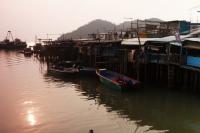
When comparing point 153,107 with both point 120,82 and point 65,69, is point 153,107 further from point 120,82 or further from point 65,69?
point 65,69

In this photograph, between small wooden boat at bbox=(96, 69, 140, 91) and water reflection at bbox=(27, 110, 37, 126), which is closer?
water reflection at bbox=(27, 110, 37, 126)

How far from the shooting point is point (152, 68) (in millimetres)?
35562

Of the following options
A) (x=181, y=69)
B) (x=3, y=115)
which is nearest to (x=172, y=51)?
(x=181, y=69)

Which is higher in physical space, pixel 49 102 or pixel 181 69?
pixel 181 69

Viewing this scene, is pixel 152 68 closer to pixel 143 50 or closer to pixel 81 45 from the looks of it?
pixel 143 50

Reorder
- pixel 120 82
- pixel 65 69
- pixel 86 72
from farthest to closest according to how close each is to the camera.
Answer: pixel 65 69 < pixel 86 72 < pixel 120 82

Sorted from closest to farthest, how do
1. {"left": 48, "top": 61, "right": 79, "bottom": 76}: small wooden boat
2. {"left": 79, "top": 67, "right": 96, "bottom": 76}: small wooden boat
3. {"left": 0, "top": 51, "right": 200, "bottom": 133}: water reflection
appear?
{"left": 0, "top": 51, "right": 200, "bottom": 133}: water reflection
{"left": 48, "top": 61, "right": 79, "bottom": 76}: small wooden boat
{"left": 79, "top": 67, "right": 96, "bottom": 76}: small wooden boat

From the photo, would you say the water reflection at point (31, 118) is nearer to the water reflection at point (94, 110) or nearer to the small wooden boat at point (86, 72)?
the water reflection at point (94, 110)

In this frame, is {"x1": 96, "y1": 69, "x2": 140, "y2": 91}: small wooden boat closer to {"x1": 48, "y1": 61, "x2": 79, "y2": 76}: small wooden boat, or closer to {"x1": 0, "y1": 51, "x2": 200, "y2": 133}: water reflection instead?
{"x1": 0, "y1": 51, "x2": 200, "y2": 133}: water reflection

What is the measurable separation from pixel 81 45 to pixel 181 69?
2042 cm

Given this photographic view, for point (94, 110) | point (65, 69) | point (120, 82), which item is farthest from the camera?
point (65, 69)

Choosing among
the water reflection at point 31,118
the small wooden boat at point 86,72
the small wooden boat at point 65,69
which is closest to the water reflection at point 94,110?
the water reflection at point 31,118

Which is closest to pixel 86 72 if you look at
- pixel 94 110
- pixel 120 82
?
pixel 120 82

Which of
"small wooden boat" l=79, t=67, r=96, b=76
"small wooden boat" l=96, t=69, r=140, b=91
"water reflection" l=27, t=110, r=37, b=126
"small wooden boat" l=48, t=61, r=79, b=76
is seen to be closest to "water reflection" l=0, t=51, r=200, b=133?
"water reflection" l=27, t=110, r=37, b=126
